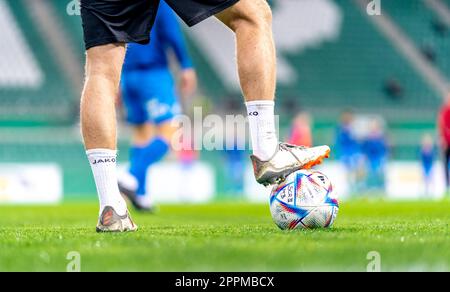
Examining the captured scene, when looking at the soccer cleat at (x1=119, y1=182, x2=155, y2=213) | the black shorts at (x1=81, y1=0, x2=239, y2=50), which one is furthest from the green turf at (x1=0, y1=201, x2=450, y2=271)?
the soccer cleat at (x1=119, y1=182, x2=155, y2=213)

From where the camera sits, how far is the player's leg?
3723mm

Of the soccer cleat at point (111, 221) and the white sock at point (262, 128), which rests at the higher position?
the white sock at point (262, 128)

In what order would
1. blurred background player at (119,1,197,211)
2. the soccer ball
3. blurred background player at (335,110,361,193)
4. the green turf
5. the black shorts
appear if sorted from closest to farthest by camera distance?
the green turf < the black shorts < the soccer ball < blurred background player at (119,1,197,211) < blurred background player at (335,110,361,193)

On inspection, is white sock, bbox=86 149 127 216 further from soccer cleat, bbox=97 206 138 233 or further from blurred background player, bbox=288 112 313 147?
blurred background player, bbox=288 112 313 147

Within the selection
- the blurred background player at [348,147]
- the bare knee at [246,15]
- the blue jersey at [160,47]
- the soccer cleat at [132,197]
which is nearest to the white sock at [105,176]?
the bare knee at [246,15]

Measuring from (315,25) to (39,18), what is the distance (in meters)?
7.88

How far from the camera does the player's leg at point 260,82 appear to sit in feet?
12.2

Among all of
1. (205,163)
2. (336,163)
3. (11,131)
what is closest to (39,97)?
(11,131)

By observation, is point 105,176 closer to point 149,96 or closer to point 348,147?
point 149,96

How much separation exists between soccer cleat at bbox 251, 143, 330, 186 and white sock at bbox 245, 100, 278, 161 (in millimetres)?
30

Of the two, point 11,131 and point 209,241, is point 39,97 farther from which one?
point 209,241

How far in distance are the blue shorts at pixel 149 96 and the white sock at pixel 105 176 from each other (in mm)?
4407

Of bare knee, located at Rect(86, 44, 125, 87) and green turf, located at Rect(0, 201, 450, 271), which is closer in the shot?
green turf, located at Rect(0, 201, 450, 271)

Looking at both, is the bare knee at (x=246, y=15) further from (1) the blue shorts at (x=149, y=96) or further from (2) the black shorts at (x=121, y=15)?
(1) the blue shorts at (x=149, y=96)
